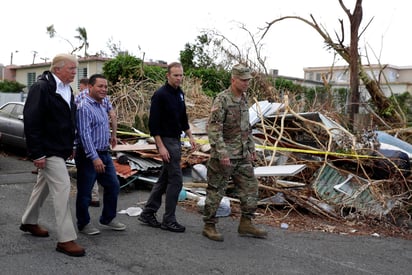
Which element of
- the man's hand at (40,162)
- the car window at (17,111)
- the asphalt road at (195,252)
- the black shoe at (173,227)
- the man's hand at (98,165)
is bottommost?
the asphalt road at (195,252)

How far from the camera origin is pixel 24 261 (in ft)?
Result: 13.7

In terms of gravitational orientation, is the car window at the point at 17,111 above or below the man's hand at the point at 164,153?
above

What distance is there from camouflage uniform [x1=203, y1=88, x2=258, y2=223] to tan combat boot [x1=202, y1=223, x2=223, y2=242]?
0.21ft

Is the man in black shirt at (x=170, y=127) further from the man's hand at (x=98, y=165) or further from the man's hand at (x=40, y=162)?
the man's hand at (x=40, y=162)

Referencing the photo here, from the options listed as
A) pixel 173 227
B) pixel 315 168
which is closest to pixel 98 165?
pixel 173 227

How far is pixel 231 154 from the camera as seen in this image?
515 centimetres

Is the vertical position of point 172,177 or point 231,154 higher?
point 231,154

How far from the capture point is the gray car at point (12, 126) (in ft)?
33.2

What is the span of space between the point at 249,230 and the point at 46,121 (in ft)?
8.57

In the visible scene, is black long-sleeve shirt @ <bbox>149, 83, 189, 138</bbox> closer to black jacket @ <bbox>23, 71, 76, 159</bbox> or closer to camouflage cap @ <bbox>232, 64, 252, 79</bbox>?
camouflage cap @ <bbox>232, 64, 252, 79</bbox>

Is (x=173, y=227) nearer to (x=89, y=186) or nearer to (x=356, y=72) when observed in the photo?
(x=89, y=186)

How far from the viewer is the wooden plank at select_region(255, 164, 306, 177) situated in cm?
678

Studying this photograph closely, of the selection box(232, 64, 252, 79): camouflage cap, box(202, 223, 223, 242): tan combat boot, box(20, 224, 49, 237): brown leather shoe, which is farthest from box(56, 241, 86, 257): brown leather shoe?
box(232, 64, 252, 79): camouflage cap

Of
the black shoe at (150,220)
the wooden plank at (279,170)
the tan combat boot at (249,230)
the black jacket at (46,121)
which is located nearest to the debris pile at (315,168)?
the wooden plank at (279,170)
